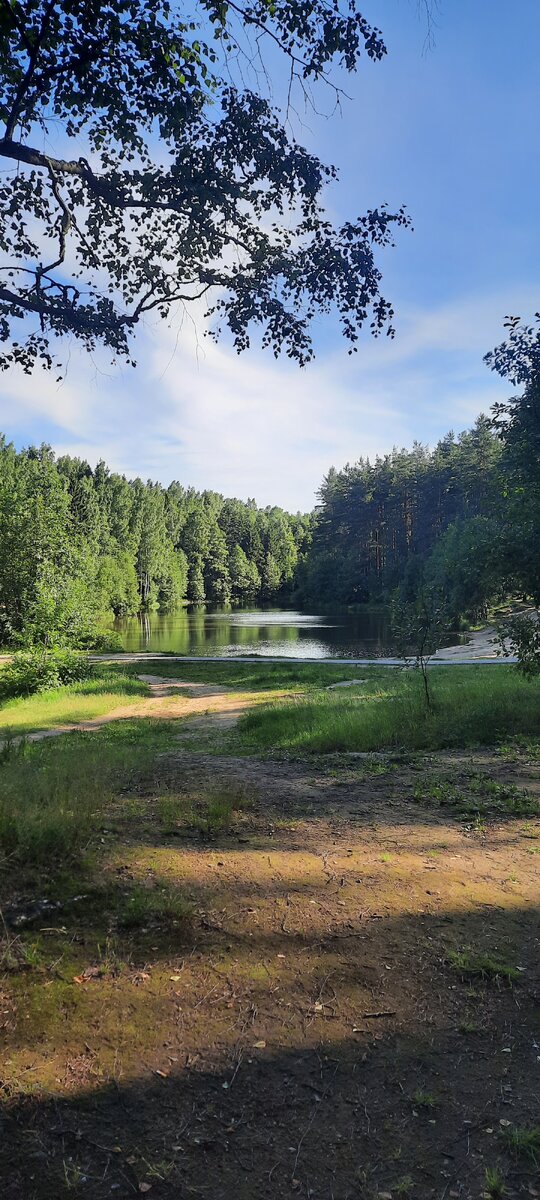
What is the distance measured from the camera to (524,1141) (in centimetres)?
255

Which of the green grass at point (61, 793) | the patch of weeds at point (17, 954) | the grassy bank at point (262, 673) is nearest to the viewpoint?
the patch of weeds at point (17, 954)

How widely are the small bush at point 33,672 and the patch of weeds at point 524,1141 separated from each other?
20478 millimetres

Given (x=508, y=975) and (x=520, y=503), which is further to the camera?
(x=520, y=503)

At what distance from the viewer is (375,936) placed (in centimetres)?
388

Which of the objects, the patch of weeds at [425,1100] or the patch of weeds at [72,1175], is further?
the patch of weeds at [425,1100]

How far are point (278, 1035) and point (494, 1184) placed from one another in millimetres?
1084

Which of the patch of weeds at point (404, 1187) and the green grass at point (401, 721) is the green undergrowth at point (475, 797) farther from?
the patch of weeds at point (404, 1187)

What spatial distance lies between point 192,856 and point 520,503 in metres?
9.48

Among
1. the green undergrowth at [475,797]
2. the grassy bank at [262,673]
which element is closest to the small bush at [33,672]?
the grassy bank at [262,673]

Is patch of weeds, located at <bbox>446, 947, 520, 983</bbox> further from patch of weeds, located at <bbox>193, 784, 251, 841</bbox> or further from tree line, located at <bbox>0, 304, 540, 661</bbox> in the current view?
tree line, located at <bbox>0, 304, 540, 661</bbox>

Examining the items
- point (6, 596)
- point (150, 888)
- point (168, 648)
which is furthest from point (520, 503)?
point (168, 648)

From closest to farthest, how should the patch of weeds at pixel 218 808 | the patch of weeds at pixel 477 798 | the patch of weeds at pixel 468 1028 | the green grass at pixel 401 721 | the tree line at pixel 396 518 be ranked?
the patch of weeds at pixel 468 1028 < the patch of weeds at pixel 218 808 < the patch of weeds at pixel 477 798 < the green grass at pixel 401 721 < the tree line at pixel 396 518

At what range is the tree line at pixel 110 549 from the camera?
24.5 m

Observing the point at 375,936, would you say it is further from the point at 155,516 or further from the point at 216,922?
the point at 155,516
